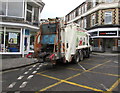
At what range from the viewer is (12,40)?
12070mm

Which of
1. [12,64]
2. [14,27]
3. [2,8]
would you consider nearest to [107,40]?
[14,27]

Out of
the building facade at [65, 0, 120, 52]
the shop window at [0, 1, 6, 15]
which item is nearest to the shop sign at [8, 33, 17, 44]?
the shop window at [0, 1, 6, 15]

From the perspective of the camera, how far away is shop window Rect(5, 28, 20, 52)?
466 inches

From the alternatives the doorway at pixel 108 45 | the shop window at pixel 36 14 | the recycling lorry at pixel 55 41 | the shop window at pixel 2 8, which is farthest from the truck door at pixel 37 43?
the doorway at pixel 108 45

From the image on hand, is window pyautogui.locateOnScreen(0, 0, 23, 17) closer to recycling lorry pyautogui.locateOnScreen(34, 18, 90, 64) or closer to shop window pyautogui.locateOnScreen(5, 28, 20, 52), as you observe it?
shop window pyautogui.locateOnScreen(5, 28, 20, 52)

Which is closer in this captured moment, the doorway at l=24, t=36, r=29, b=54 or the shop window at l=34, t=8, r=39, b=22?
the doorway at l=24, t=36, r=29, b=54

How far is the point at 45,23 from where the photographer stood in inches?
310

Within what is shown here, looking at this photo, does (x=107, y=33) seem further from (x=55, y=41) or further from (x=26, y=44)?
(x=55, y=41)

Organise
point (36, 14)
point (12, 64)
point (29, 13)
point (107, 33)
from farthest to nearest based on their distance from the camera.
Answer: point (107, 33)
point (36, 14)
point (29, 13)
point (12, 64)

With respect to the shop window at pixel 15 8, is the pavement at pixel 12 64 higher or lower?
lower

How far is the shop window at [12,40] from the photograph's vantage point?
11836 mm

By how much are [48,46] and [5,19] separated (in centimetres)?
726

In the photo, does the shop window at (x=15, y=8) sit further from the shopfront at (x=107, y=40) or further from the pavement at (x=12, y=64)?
the shopfront at (x=107, y=40)

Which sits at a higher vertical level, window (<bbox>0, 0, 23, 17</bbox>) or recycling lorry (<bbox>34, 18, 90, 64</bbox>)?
window (<bbox>0, 0, 23, 17</bbox>)
